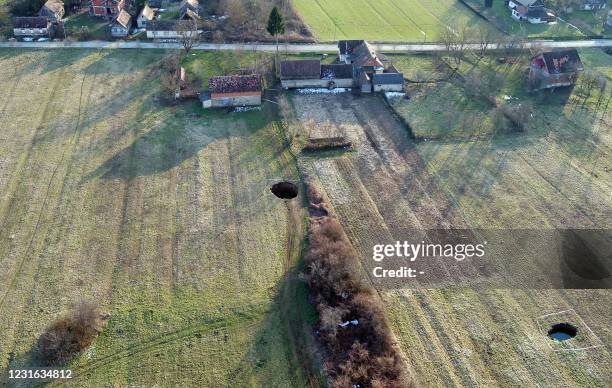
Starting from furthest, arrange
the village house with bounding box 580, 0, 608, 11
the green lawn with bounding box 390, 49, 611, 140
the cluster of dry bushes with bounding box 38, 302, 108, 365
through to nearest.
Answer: the village house with bounding box 580, 0, 608, 11
the green lawn with bounding box 390, 49, 611, 140
the cluster of dry bushes with bounding box 38, 302, 108, 365

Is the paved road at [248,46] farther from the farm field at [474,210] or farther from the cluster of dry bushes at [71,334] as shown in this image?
the cluster of dry bushes at [71,334]

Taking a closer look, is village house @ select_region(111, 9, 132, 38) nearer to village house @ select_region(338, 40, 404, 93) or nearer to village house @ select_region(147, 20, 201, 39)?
village house @ select_region(147, 20, 201, 39)

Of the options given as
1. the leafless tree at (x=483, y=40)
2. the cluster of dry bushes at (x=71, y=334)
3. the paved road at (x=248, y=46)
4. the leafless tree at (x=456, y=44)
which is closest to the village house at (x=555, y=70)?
the leafless tree at (x=483, y=40)

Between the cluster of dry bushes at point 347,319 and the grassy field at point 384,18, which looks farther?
the grassy field at point 384,18

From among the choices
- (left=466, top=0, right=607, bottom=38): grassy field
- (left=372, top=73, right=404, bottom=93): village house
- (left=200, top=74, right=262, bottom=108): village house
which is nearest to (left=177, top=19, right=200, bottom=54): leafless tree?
(left=200, top=74, right=262, bottom=108): village house

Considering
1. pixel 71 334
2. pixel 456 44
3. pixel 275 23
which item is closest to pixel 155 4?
pixel 275 23

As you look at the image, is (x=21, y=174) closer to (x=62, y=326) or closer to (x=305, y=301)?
(x=62, y=326)
